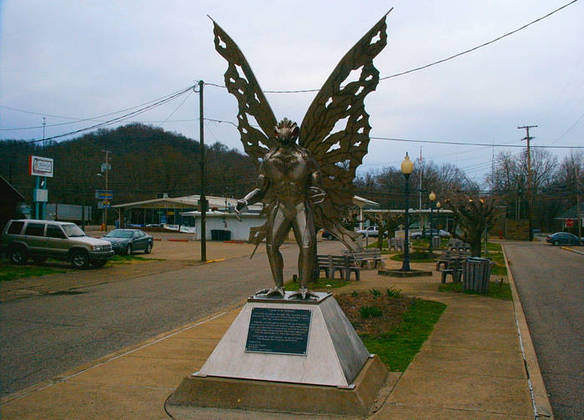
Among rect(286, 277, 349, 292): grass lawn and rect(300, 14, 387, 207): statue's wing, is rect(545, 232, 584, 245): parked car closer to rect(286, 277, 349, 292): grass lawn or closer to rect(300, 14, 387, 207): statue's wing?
rect(286, 277, 349, 292): grass lawn

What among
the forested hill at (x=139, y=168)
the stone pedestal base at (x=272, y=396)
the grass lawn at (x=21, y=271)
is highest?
the forested hill at (x=139, y=168)

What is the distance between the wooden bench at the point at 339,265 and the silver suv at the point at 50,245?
921 centimetres

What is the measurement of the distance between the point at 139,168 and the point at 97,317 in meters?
67.4

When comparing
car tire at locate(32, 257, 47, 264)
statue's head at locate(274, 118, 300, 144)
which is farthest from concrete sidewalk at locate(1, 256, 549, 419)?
car tire at locate(32, 257, 47, 264)

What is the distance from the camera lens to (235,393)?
5.63 metres

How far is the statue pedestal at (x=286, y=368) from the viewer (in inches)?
214

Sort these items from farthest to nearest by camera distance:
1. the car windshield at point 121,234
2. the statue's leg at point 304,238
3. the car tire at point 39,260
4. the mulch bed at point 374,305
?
the car windshield at point 121,234, the car tire at point 39,260, the mulch bed at point 374,305, the statue's leg at point 304,238

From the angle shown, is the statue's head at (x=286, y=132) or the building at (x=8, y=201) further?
the building at (x=8, y=201)

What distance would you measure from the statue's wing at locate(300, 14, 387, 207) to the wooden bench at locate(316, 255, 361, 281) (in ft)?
32.1

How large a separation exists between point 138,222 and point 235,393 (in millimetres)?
67220

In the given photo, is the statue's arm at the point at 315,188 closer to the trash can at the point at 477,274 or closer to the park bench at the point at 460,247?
the trash can at the point at 477,274

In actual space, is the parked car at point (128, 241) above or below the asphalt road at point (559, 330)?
above

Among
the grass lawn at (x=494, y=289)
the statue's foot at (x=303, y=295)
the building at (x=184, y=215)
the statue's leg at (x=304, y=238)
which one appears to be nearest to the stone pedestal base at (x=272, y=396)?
the statue's foot at (x=303, y=295)

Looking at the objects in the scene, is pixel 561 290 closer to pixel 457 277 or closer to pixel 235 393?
pixel 457 277
